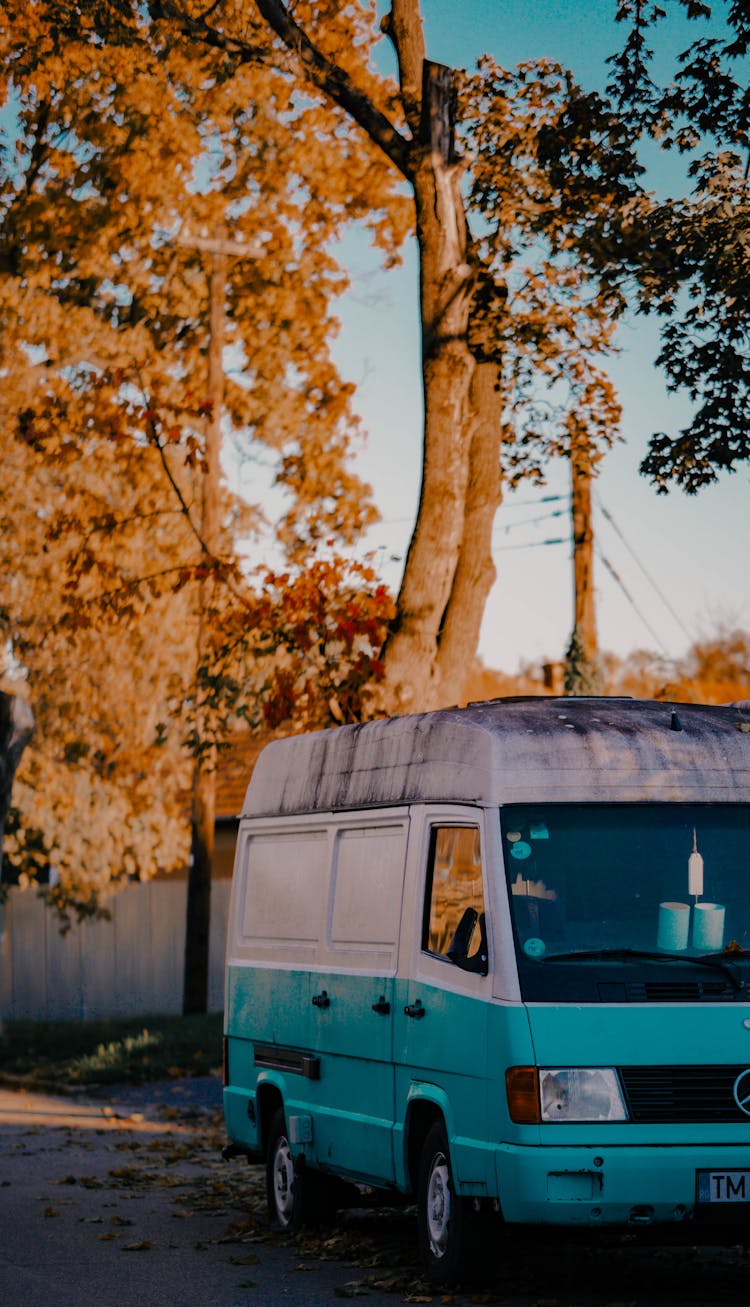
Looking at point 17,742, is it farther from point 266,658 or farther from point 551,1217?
point 551,1217

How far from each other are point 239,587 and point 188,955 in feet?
28.7

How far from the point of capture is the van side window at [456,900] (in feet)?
29.6

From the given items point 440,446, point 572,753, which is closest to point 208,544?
point 440,446

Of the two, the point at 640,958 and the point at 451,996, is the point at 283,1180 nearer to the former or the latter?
the point at 451,996

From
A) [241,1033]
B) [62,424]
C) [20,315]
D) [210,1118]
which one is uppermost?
[20,315]

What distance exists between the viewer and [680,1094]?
27.6ft

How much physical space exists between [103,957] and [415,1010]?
99.8 feet

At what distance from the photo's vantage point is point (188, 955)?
26.2 m

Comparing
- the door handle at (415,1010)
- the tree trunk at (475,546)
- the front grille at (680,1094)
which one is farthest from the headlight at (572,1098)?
the tree trunk at (475,546)

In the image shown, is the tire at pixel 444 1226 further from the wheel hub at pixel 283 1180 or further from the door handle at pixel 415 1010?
the wheel hub at pixel 283 1180

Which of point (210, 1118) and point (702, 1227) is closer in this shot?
point (702, 1227)

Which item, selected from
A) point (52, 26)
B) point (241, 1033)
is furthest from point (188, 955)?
point (241, 1033)

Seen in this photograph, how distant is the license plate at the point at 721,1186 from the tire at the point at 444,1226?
3.51 ft

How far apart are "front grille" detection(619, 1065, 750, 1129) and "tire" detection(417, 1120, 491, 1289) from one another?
38.7 inches
